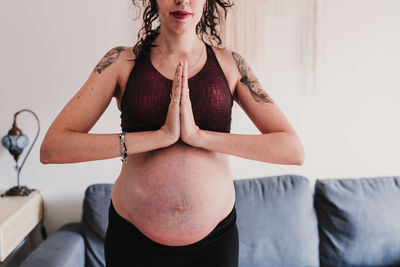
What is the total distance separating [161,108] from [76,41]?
109cm

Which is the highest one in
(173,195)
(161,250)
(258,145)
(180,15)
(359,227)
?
(180,15)

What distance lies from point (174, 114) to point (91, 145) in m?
0.22

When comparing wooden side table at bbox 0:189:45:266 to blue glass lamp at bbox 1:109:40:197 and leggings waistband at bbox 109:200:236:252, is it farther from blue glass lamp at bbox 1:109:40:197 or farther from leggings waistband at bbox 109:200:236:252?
leggings waistband at bbox 109:200:236:252

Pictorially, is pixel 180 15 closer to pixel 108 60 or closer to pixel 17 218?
pixel 108 60

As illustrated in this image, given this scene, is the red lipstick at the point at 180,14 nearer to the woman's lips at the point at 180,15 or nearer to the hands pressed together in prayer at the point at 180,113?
the woman's lips at the point at 180,15

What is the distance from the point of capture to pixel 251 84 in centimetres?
104

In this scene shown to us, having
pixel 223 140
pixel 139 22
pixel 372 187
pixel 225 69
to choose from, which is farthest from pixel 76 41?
pixel 372 187

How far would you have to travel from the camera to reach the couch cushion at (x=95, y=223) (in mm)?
1715

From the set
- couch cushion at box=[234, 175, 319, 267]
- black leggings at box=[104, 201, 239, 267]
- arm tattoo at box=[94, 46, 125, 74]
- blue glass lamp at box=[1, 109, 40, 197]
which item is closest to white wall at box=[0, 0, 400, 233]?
blue glass lamp at box=[1, 109, 40, 197]

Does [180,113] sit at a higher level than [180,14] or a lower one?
lower

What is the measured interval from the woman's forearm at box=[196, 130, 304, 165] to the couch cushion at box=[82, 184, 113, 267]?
101 cm

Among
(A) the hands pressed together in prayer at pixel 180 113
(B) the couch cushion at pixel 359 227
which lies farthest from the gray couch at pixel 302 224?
(A) the hands pressed together in prayer at pixel 180 113

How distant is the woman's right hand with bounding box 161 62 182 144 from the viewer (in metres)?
0.87

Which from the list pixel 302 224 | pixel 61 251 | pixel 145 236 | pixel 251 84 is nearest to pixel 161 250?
pixel 145 236
